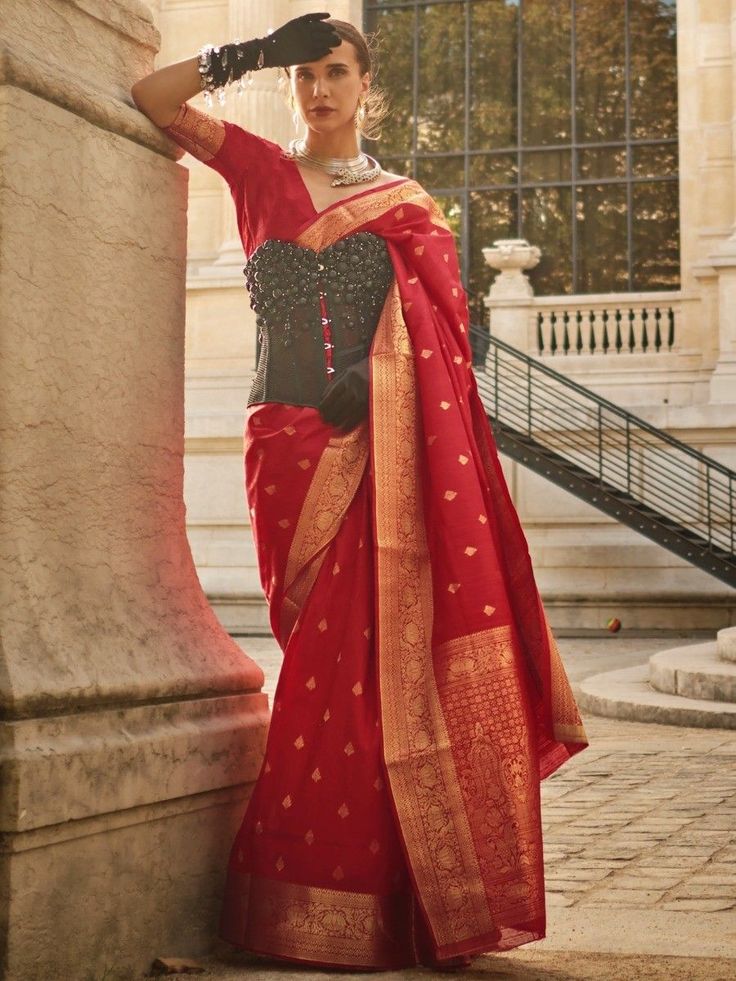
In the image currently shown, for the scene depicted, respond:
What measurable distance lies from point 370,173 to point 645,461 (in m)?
12.9

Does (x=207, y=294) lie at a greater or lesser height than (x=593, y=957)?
greater

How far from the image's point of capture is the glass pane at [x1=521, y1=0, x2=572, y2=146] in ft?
61.2

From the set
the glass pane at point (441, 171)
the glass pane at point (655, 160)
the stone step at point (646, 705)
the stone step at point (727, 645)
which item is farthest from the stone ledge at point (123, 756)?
the glass pane at point (441, 171)

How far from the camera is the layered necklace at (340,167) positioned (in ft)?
11.4

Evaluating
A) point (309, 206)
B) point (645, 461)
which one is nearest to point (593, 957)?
point (309, 206)

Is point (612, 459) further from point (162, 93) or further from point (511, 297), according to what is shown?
point (162, 93)

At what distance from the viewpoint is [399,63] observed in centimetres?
1933

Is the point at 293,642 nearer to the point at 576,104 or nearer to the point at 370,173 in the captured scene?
the point at 370,173

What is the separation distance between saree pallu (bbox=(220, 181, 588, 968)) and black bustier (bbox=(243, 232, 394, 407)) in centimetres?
4

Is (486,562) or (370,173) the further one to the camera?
(370,173)

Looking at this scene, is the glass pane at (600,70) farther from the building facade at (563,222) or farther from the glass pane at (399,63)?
the glass pane at (399,63)

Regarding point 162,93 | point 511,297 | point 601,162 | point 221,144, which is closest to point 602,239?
point 601,162

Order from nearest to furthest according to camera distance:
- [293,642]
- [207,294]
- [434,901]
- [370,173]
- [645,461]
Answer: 1. [434,901]
2. [293,642]
3. [370,173]
4. [645,461]
5. [207,294]

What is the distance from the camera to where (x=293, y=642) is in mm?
3217
